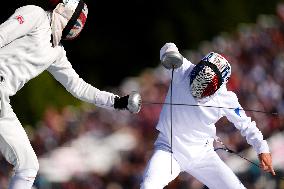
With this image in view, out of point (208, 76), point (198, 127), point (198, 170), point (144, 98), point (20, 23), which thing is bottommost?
point (144, 98)

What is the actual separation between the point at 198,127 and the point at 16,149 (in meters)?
1.76

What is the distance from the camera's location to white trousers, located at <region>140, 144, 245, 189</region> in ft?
31.7

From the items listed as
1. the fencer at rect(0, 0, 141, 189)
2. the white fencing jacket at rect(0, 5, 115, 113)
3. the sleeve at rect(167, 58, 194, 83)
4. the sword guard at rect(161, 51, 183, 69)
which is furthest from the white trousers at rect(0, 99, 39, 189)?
the sleeve at rect(167, 58, 194, 83)

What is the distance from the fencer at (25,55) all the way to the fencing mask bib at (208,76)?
1.13 meters

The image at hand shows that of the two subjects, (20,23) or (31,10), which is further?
(31,10)

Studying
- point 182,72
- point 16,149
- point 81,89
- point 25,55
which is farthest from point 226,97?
point 16,149

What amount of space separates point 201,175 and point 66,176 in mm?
5123

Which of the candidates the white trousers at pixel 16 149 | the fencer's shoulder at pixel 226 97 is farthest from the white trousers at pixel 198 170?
the white trousers at pixel 16 149

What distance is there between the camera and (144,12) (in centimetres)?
3347

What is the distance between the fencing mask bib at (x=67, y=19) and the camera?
9.22 meters

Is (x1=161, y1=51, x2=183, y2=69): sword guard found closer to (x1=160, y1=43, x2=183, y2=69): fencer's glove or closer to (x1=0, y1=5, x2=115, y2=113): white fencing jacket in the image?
(x1=160, y1=43, x2=183, y2=69): fencer's glove

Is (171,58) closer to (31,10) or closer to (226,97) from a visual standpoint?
(226,97)

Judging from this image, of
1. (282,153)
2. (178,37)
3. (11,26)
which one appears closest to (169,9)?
(178,37)

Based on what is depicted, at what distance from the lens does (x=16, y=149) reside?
8984 millimetres
